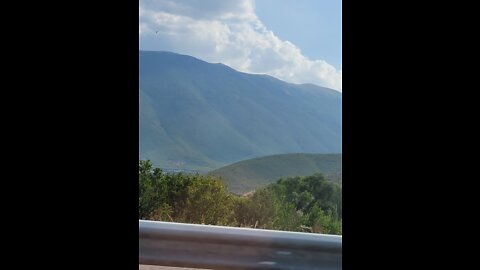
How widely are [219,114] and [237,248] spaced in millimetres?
1595

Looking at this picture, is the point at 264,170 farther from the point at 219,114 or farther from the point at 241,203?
the point at 219,114

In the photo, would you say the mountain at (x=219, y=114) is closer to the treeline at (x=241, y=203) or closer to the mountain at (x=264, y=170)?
the mountain at (x=264, y=170)

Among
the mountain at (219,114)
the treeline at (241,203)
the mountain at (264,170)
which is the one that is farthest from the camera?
the mountain at (219,114)

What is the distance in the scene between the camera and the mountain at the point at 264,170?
10.4ft

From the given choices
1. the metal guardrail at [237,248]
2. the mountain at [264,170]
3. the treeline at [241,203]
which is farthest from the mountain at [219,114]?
the metal guardrail at [237,248]

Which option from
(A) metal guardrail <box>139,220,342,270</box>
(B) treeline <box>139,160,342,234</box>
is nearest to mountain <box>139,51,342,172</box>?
(B) treeline <box>139,160,342,234</box>

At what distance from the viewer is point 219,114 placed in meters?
3.68

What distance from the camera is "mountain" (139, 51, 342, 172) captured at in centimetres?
342

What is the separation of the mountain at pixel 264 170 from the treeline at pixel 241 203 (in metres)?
0.05

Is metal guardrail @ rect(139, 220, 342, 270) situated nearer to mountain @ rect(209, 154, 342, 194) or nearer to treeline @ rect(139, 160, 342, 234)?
treeline @ rect(139, 160, 342, 234)

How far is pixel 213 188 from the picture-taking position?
3164 mm

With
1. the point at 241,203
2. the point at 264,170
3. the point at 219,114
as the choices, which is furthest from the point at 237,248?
the point at 219,114
